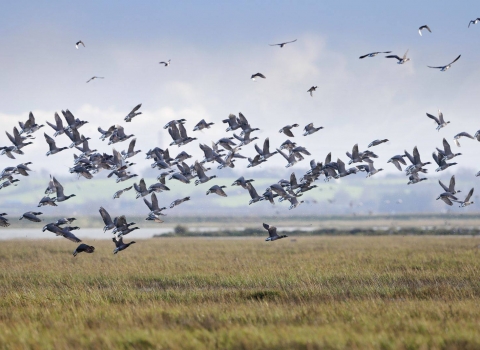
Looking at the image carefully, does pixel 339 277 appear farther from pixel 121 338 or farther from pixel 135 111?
pixel 121 338

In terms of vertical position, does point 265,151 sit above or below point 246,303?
above

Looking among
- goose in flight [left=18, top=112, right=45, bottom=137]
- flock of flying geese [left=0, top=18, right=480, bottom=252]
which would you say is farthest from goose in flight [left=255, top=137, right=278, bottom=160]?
goose in flight [left=18, top=112, right=45, bottom=137]

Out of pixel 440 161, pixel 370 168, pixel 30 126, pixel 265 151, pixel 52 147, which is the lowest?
pixel 440 161

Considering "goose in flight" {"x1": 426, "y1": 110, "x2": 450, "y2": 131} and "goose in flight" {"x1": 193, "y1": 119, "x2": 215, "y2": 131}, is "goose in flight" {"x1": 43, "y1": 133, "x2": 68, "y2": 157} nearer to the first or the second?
"goose in flight" {"x1": 193, "y1": 119, "x2": 215, "y2": 131}

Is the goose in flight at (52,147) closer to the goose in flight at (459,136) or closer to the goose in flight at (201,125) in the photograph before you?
the goose in flight at (201,125)

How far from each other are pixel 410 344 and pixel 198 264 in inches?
851

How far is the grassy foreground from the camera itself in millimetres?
15984

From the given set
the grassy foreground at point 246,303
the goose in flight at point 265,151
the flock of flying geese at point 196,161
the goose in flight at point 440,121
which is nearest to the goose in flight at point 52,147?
the flock of flying geese at point 196,161

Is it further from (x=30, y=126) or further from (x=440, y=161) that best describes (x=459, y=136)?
(x=30, y=126)

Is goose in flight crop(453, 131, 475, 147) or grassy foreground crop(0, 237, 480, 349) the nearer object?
grassy foreground crop(0, 237, 480, 349)

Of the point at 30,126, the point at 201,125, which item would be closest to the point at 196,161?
the point at 201,125

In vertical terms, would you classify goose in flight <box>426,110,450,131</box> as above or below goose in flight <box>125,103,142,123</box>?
below

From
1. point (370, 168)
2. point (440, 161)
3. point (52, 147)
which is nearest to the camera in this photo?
point (440, 161)

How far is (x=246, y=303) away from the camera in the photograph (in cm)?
2203
